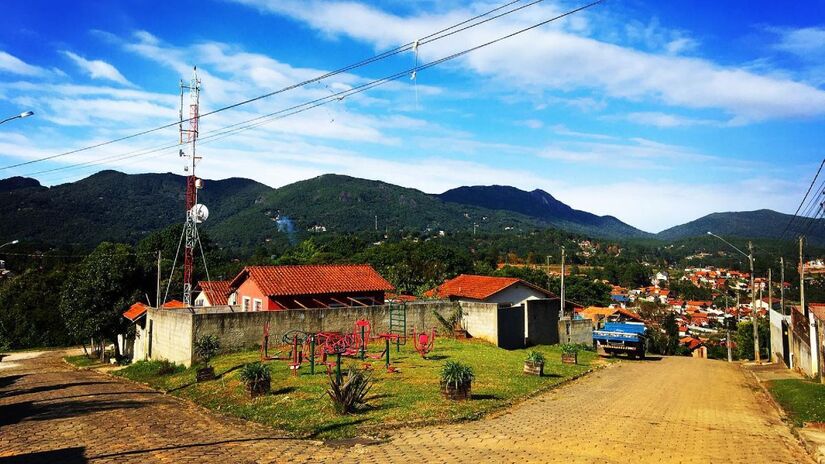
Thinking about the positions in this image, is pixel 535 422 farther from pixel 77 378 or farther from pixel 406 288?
pixel 406 288

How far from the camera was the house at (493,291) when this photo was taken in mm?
32438

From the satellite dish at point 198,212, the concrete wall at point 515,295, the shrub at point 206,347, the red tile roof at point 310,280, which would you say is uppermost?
the satellite dish at point 198,212

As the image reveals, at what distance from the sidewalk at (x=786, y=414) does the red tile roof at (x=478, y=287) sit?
493 inches

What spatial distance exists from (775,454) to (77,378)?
27.2m

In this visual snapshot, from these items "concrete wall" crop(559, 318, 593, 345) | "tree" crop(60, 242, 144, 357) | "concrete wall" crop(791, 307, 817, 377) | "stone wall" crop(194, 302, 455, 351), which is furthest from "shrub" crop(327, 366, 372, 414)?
"tree" crop(60, 242, 144, 357)

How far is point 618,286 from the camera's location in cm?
15225

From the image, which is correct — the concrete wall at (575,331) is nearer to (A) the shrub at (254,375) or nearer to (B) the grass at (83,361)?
(A) the shrub at (254,375)

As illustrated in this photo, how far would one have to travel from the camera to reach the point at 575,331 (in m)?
33.4

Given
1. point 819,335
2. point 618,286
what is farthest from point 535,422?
point 618,286

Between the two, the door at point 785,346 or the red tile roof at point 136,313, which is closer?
the door at point 785,346

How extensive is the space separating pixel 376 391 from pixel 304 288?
53.5 ft

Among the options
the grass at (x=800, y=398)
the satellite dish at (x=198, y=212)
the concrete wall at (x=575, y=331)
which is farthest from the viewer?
the concrete wall at (x=575, y=331)

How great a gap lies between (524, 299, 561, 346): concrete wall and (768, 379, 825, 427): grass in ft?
38.5

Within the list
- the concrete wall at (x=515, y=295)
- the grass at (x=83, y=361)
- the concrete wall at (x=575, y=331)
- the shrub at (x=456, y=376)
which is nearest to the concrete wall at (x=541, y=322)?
the concrete wall at (x=575, y=331)
